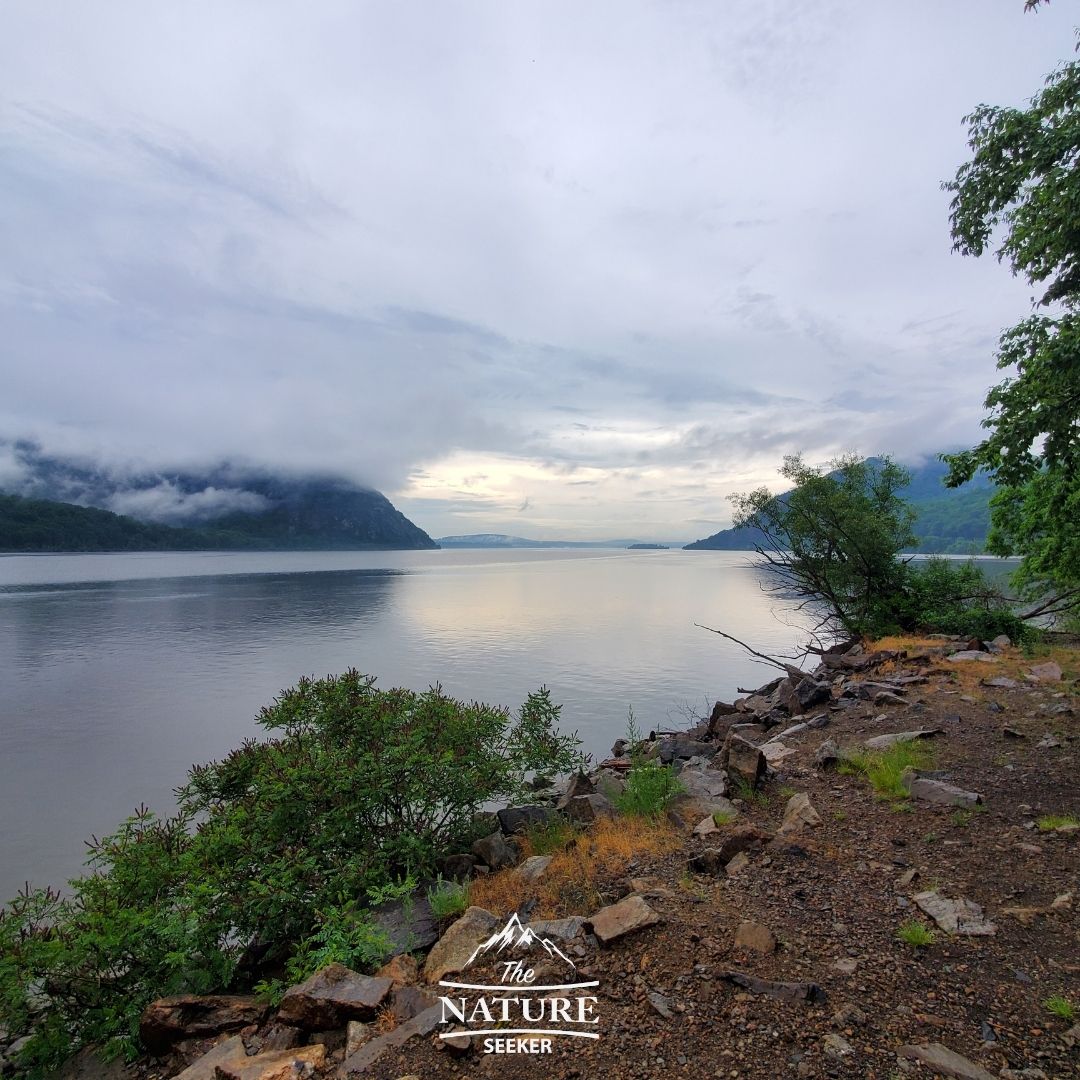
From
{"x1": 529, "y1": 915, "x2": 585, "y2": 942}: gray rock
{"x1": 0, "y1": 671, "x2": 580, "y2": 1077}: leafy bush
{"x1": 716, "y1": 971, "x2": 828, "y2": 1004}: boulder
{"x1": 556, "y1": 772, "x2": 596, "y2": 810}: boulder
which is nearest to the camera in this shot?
{"x1": 716, "y1": 971, "x2": 828, "y2": 1004}: boulder

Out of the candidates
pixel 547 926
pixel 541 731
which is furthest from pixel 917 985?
pixel 541 731

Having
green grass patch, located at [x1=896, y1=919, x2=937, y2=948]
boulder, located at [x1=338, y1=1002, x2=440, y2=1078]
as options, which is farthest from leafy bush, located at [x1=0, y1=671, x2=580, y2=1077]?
green grass patch, located at [x1=896, y1=919, x2=937, y2=948]

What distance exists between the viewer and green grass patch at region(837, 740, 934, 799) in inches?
369

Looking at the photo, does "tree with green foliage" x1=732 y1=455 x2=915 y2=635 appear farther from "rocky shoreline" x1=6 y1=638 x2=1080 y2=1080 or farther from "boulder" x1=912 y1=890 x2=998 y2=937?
"boulder" x1=912 y1=890 x2=998 y2=937

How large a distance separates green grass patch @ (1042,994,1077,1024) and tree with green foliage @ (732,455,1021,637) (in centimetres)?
2348

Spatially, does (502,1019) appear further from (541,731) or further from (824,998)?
(541,731)

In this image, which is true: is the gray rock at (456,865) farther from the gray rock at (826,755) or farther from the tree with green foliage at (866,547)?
the tree with green foliage at (866,547)

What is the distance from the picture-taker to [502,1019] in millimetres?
5223

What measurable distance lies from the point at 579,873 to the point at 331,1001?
129 inches

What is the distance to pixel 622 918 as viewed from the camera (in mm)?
6176

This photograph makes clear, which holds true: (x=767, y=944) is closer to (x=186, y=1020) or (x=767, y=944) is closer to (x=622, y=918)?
(x=622, y=918)

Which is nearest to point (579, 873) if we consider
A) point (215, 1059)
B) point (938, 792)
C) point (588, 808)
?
point (588, 808)

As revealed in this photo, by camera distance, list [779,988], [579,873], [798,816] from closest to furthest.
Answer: [779,988] < [579,873] < [798,816]

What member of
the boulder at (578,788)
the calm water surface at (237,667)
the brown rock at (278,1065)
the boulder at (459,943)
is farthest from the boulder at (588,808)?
the calm water surface at (237,667)
